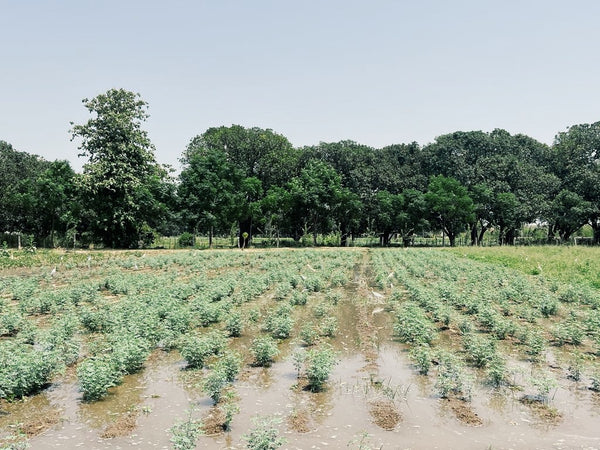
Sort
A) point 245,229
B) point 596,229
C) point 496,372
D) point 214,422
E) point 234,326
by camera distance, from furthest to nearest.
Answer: point 245,229, point 596,229, point 234,326, point 496,372, point 214,422

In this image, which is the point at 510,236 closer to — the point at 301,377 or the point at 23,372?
the point at 301,377

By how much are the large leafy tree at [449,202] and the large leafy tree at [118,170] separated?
37.3 meters

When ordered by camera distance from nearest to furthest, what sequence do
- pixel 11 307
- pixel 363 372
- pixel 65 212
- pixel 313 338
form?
pixel 363 372
pixel 313 338
pixel 11 307
pixel 65 212

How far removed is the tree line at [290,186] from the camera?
170ft

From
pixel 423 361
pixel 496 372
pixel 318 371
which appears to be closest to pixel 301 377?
pixel 318 371

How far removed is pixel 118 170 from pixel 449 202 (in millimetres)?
42706

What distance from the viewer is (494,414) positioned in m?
8.30

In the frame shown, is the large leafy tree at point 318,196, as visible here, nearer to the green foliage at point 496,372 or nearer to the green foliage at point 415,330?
the green foliage at point 415,330

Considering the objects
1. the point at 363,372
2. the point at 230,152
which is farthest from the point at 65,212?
the point at 363,372

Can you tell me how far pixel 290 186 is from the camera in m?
65.9

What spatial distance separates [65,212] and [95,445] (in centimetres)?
5759

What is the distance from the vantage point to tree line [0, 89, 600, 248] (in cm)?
5184

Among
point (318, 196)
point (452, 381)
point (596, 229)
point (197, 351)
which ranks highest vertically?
point (318, 196)

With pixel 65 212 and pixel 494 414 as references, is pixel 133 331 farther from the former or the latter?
pixel 65 212
